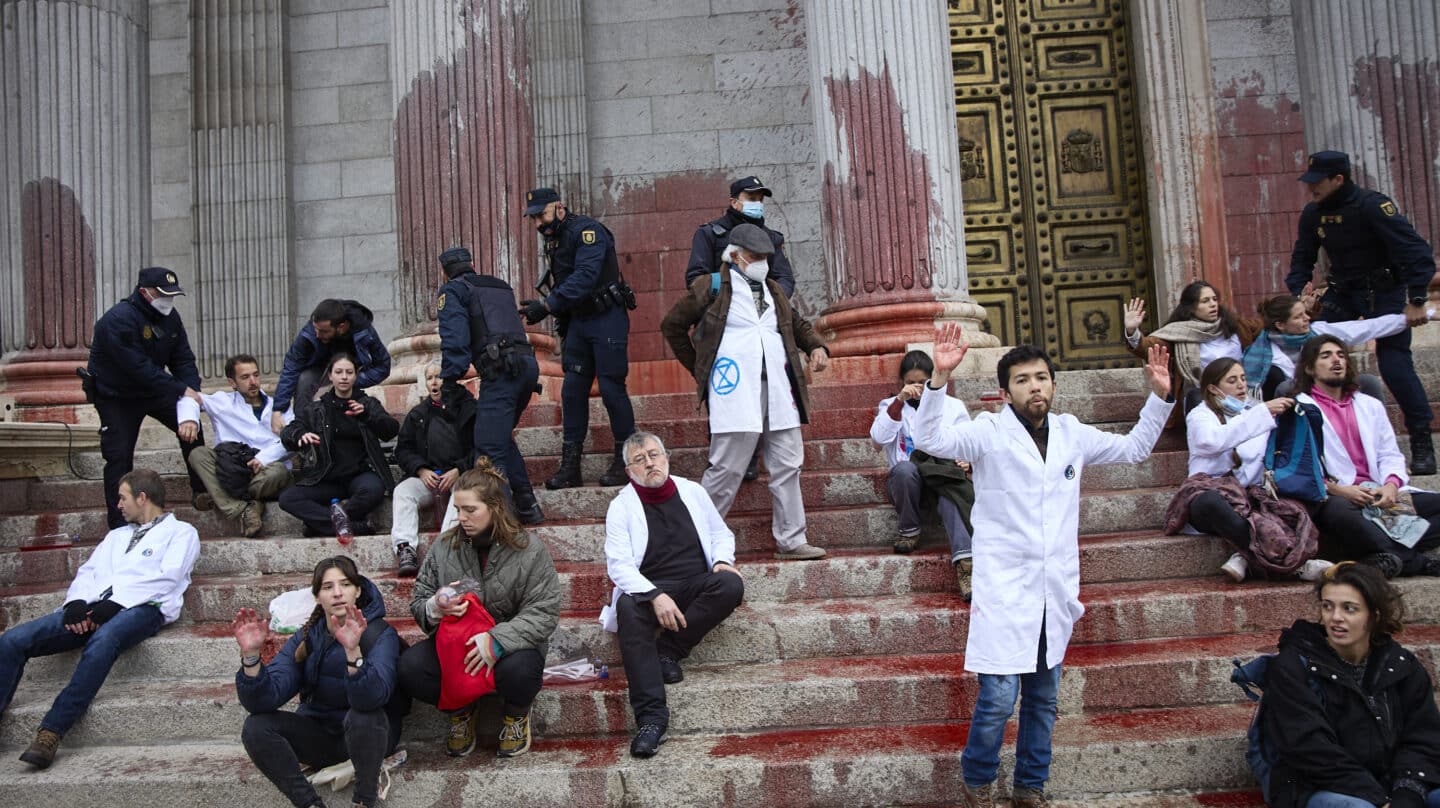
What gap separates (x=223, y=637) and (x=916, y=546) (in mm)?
3836

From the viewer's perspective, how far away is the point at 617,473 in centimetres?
764

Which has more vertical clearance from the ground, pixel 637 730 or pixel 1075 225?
pixel 1075 225

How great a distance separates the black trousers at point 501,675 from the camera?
16.8ft

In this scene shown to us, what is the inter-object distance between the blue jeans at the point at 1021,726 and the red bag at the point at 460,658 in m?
2.08

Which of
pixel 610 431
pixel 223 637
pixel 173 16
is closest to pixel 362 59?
pixel 173 16

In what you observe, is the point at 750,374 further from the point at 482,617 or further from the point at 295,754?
the point at 295,754

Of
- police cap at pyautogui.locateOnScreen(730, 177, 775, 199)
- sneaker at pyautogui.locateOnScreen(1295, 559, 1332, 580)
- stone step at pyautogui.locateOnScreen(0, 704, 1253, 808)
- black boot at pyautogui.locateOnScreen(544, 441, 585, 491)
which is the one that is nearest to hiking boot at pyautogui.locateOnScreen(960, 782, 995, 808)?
stone step at pyautogui.locateOnScreen(0, 704, 1253, 808)

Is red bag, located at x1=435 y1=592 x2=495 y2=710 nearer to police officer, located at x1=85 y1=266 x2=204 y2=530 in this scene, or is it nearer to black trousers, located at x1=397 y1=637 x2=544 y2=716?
black trousers, located at x1=397 y1=637 x2=544 y2=716

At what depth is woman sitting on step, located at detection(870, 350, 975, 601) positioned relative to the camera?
625cm

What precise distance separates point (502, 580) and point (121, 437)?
3.77 meters

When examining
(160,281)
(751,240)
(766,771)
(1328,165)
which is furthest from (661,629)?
(1328,165)

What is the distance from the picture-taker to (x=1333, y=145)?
1029 cm

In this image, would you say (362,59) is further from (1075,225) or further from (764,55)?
(1075,225)

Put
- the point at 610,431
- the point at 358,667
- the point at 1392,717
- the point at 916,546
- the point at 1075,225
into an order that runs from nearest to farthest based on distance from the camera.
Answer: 1. the point at 1392,717
2. the point at 358,667
3. the point at 916,546
4. the point at 610,431
5. the point at 1075,225
